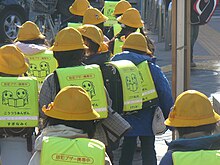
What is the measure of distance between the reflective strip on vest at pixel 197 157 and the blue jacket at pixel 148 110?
8.65ft

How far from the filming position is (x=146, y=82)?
6312 mm

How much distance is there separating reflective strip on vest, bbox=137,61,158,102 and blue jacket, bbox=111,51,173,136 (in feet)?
0.17

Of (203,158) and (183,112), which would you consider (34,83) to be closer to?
(183,112)

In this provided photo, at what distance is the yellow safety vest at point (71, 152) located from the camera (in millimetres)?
3854

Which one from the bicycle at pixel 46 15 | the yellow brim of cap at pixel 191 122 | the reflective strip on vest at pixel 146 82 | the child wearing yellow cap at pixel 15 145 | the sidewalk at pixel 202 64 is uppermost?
the yellow brim of cap at pixel 191 122

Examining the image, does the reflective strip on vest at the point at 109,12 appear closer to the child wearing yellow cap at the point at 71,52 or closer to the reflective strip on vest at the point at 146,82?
the reflective strip on vest at the point at 146,82

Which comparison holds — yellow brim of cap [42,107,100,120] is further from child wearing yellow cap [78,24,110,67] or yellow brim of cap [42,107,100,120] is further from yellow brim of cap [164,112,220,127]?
child wearing yellow cap [78,24,110,67]

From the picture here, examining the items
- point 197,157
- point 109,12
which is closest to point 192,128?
point 197,157

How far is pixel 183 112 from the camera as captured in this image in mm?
4031

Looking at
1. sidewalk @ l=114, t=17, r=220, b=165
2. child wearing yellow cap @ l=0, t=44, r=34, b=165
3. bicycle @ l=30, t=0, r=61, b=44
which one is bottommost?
sidewalk @ l=114, t=17, r=220, b=165

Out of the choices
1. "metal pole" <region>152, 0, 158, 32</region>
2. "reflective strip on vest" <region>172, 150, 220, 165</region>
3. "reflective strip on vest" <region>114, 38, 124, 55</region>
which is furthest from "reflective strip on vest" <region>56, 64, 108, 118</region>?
"metal pole" <region>152, 0, 158, 32</region>

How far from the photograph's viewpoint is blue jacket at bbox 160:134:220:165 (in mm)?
3852

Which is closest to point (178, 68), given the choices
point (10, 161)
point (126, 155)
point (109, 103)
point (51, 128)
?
point (126, 155)

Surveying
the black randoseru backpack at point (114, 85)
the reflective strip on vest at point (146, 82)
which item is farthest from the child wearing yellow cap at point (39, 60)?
the black randoseru backpack at point (114, 85)
